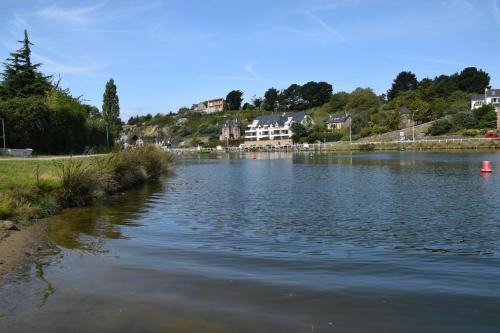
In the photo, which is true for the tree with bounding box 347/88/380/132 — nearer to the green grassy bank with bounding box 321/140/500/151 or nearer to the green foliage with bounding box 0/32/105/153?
the green grassy bank with bounding box 321/140/500/151

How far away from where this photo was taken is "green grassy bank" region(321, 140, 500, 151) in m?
96.8

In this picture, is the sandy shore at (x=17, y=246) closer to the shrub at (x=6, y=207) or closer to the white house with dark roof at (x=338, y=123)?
the shrub at (x=6, y=207)

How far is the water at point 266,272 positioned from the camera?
755 centimetres

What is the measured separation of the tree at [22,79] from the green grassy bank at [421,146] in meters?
81.0

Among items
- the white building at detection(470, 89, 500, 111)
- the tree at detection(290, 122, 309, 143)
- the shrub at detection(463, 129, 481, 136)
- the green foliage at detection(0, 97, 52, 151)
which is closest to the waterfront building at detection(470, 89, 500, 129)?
the white building at detection(470, 89, 500, 111)

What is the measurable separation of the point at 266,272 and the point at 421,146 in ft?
349

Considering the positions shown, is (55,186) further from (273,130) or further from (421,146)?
(273,130)

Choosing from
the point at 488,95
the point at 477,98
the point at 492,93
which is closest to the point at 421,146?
the point at 488,95

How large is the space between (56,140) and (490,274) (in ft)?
171

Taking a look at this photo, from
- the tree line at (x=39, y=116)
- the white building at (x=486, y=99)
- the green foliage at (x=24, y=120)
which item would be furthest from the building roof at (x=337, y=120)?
the green foliage at (x=24, y=120)

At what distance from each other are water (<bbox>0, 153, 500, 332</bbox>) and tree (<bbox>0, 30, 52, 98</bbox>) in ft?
161

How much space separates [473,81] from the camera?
17375 cm

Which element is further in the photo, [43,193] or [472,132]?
[472,132]

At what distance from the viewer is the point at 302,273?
10617 millimetres
